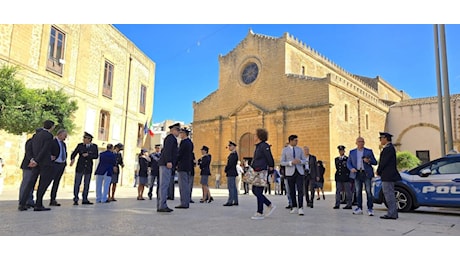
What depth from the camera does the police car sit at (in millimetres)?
6777

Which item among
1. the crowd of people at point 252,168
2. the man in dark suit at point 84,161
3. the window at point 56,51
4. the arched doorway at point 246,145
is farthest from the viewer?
the arched doorway at point 246,145

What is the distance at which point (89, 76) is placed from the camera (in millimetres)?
17391

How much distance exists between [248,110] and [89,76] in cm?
1238

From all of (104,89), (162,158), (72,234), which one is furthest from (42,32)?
(72,234)

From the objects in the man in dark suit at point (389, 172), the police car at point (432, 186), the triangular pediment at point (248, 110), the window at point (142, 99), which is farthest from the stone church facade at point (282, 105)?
the man in dark suit at point (389, 172)

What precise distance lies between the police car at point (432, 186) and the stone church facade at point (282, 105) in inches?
501

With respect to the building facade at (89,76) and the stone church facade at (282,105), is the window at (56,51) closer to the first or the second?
the building facade at (89,76)

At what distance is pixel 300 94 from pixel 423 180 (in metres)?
16.1

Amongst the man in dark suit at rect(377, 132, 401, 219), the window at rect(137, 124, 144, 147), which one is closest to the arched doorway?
the window at rect(137, 124, 144, 147)

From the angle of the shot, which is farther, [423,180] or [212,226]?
[423,180]

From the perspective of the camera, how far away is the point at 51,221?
14.9ft

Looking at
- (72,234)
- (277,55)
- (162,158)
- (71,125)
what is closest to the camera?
(72,234)

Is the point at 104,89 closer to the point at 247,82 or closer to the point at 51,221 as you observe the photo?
the point at 247,82

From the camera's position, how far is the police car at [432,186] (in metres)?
6.78
